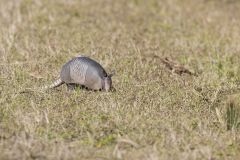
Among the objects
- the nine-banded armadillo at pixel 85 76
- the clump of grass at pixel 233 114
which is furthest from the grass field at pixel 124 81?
the nine-banded armadillo at pixel 85 76

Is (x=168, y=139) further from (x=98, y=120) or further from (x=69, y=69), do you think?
(x=69, y=69)

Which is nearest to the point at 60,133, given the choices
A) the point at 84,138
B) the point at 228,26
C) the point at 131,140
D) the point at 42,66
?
the point at 84,138

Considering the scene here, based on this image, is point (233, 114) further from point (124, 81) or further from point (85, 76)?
point (124, 81)

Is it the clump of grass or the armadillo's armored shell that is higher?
the armadillo's armored shell

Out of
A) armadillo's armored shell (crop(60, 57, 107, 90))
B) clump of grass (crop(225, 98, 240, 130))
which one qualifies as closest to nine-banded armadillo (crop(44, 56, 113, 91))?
armadillo's armored shell (crop(60, 57, 107, 90))

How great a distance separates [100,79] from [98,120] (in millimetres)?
999

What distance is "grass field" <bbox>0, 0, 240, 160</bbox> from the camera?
18.0ft

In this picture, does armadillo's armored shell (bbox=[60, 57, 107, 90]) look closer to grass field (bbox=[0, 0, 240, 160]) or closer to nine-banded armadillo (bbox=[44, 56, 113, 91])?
nine-banded armadillo (bbox=[44, 56, 113, 91])

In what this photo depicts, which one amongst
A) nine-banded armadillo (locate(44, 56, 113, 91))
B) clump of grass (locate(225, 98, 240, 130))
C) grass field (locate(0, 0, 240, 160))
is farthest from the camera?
nine-banded armadillo (locate(44, 56, 113, 91))

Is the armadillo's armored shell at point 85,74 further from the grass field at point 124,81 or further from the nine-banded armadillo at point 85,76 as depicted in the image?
the grass field at point 124,81

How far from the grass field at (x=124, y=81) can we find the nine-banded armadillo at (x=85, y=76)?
121 mm

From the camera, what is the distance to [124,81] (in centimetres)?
752

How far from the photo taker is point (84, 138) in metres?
5.62

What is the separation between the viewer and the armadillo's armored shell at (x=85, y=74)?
690cm
